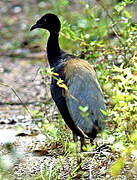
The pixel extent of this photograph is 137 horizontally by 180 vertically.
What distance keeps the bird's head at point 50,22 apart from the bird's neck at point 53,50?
62mm

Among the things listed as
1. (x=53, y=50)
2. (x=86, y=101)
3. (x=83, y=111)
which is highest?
(x=83, y=111)

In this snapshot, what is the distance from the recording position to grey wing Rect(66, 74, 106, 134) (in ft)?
10.6

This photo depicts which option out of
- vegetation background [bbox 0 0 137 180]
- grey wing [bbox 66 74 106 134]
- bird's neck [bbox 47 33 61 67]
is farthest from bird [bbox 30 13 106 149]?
bird's neck [bbox 47 33 61 67]

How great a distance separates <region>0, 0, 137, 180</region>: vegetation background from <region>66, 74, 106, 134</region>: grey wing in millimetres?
121

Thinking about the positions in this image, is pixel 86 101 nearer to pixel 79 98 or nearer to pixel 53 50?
pixel 79 98

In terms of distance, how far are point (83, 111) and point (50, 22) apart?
2025mm

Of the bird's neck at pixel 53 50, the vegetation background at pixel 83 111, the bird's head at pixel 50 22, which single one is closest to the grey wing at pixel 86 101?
the vegetation background at pixel 83 111

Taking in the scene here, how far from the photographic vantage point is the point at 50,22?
4191 mm

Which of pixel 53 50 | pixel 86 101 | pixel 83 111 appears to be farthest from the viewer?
pixel 53 50

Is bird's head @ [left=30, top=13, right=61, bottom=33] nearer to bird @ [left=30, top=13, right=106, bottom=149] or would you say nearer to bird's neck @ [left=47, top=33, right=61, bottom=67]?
bird's neck @ [left=47, top=33, right=61, bottom=67]

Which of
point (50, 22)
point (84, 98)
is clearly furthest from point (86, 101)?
point (50, 22)

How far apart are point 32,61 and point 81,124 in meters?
4.89

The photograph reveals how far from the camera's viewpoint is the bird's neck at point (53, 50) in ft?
13.2

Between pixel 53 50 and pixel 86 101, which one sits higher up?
pixel 53 50
